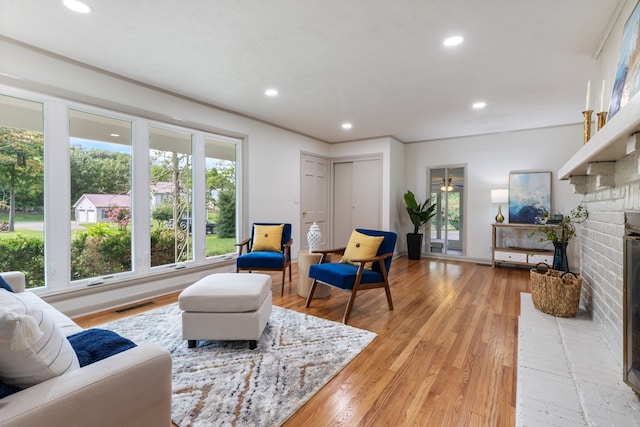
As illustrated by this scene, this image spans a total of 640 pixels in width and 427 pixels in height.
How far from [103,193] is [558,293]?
4437 millimetres

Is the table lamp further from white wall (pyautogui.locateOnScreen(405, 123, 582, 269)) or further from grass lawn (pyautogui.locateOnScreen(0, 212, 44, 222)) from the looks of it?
grass lawn (pyautogui.locateOnScreen(0, 212, 44, 222))

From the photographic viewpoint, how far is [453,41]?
239cm

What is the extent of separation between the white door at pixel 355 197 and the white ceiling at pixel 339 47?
2.05 metres

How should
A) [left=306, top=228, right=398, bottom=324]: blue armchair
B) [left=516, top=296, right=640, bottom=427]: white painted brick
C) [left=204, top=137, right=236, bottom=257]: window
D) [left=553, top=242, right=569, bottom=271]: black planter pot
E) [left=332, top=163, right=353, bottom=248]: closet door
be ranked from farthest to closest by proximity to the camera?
[left=332, top=163, right=353, bottom=248]: closet door → [left=204, top=137, right=236, bottom=257]: window → [left=553, top=242, right=569, bottom=271]: black planter pot → [left=306, top=228, right=398, bottom=324]: blue armchair → [left=516, top=296, right=640, bottom=427]: white painted brick

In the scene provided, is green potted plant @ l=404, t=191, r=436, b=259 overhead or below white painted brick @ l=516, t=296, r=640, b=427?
overhead

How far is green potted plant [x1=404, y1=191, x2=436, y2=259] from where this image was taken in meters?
5.72

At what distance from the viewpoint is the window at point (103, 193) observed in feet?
8.50

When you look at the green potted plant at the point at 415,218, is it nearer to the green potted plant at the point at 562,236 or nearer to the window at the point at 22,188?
the green potted plant at the point at 562,236

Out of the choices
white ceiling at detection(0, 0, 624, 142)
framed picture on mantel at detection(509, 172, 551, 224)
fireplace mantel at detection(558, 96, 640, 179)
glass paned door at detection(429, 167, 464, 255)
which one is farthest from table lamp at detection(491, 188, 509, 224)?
fireplace mantel at detection(558, 96, 640, 179)

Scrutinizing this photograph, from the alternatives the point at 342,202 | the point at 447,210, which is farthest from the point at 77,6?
the point at 447,210

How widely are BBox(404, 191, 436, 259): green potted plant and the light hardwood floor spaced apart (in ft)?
6.24

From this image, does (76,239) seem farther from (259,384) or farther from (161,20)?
(259,384)

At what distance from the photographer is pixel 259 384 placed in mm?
1760

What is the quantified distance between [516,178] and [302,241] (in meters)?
3.93
